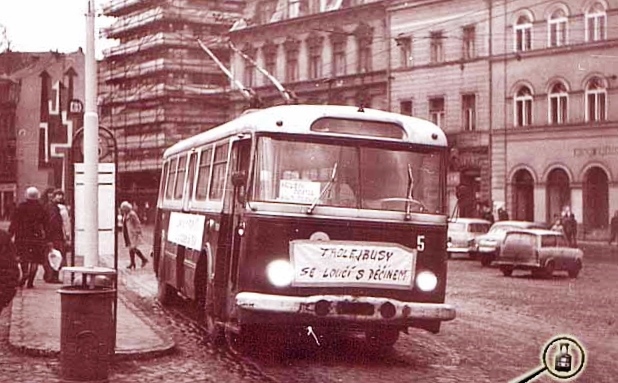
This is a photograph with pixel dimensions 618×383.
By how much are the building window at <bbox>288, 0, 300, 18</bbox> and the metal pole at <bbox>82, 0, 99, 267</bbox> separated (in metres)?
47.9

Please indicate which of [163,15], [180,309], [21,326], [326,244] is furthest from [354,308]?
[163,15]

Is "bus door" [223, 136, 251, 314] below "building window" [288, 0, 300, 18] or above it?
below

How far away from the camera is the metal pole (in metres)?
12.2

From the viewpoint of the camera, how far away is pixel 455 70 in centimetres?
5066

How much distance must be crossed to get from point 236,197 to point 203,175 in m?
2.79

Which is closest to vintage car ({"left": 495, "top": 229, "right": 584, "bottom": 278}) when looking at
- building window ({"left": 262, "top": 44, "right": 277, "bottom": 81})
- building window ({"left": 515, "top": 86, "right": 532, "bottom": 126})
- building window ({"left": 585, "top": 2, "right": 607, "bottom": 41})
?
building window ({"left": 585, "top": 2, "right": 607, "bottom": 41})

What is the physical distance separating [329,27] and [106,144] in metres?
40.2

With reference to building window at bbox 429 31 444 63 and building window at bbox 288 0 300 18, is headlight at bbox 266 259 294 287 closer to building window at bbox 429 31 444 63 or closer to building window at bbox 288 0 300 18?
building window at bbox 429 31 444 63

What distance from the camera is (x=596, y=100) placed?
45.0 m

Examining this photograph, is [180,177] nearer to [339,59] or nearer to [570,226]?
[570,226]

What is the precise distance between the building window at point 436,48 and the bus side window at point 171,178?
33.7 meters

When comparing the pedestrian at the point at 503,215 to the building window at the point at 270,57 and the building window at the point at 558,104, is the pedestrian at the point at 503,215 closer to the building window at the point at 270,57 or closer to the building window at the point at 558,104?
the building window at the point at 558,104

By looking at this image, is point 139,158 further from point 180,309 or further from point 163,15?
point 180,309

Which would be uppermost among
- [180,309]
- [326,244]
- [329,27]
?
[329,27]
